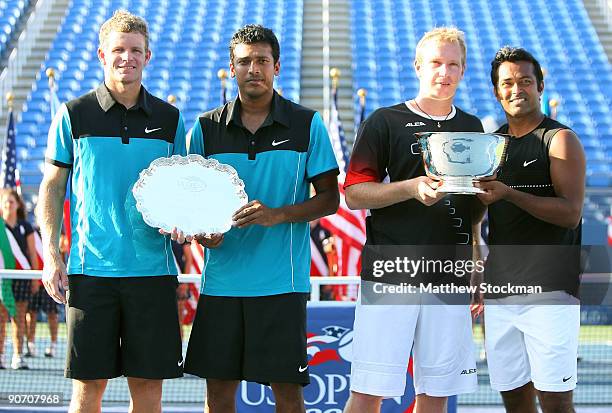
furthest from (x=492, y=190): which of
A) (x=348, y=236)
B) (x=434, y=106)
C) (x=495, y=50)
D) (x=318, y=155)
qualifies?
(x=495, y=50)

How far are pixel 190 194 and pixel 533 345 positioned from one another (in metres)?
1.75

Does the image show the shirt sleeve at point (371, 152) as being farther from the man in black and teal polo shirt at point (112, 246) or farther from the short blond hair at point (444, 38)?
the man in black and teal polo shirt at point (112, 246)

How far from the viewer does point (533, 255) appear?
4285 millimetres

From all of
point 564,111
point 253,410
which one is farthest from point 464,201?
point 564,111

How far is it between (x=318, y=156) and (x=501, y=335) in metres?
1.22

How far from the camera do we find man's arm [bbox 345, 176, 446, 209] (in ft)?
12.5

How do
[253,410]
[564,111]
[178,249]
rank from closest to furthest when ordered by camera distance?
[253,410]
[178,249]
[564,111]

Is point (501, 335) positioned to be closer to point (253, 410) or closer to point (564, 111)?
point (253, 410)

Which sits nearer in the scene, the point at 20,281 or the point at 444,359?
the point at 444,359

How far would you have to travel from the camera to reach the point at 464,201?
4293 mm

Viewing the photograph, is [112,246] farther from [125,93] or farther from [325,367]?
[325,367]

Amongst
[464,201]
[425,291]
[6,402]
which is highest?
[464,201]

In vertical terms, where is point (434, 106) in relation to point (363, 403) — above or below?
above

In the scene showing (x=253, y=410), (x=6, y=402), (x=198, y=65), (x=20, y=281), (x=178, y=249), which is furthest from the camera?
(x=198, y=65)
